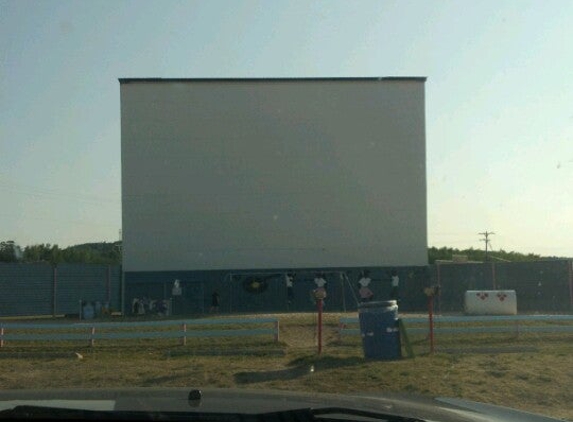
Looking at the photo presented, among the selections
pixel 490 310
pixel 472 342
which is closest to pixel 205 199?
pixel 490 310

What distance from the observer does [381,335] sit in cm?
1598

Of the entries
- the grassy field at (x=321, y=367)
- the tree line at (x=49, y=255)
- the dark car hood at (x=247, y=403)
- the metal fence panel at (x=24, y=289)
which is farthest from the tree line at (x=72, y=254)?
the dark car hood at (x=247, y=403)

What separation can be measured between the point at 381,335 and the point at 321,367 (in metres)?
1.59

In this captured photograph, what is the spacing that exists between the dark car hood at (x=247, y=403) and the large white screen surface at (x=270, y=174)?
33.8 meters

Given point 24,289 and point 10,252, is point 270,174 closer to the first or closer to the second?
point 24,289

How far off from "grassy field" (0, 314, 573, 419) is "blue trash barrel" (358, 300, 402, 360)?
0.35 m

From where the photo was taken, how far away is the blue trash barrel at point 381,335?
52.4 ft

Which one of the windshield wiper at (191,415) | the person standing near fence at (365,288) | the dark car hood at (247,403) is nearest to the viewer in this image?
the windshield wiper at (191,415)

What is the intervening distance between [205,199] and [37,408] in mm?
35003

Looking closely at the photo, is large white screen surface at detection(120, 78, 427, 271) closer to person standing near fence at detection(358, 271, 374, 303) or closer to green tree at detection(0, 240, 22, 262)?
person standing near fence at detection(358, 271, 374, 303)

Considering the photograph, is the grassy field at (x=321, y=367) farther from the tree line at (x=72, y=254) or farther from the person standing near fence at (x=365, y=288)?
the tree line at (x=72, y=254)

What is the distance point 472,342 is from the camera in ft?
62.7

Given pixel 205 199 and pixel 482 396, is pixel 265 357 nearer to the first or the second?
pixel 482 396

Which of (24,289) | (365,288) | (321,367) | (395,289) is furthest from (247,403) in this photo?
(24,289)
